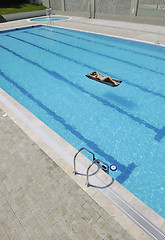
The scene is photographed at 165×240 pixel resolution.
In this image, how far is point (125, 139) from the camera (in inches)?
240

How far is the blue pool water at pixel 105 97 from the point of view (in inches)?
213

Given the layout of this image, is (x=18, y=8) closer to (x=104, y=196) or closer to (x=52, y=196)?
(x=52, y=196)

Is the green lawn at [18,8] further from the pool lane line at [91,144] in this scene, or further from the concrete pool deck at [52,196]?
the concrete pool deck at [52,196]

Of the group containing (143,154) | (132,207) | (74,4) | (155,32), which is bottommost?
(143,154)

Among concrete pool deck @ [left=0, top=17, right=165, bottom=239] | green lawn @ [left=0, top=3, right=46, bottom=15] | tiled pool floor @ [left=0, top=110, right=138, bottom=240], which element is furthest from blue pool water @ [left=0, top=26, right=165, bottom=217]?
green lawn @ [left=0, top=3, right=46, bottom=15]

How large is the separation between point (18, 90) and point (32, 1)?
2970 cm

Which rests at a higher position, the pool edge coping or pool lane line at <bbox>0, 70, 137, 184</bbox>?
the pool edge coping

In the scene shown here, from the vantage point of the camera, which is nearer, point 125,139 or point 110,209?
point 110,209

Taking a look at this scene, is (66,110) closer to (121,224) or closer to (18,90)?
(18,90)

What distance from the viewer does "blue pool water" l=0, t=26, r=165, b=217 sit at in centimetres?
540

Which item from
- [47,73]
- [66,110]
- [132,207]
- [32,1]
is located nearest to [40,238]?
[132,207]

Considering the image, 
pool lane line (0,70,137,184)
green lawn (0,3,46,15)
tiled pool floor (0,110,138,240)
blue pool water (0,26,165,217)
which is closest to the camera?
tiled pool floor (0,110,138,240)

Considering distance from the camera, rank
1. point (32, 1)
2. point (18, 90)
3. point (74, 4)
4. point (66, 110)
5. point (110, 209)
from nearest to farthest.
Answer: point (110, 209), point (66, 110), point (18, 90), point (74, 4), point (32, 1)

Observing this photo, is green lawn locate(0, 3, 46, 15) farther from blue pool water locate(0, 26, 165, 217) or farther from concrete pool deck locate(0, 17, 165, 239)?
concrete pool deck locate(0, 17, 165, 239)
